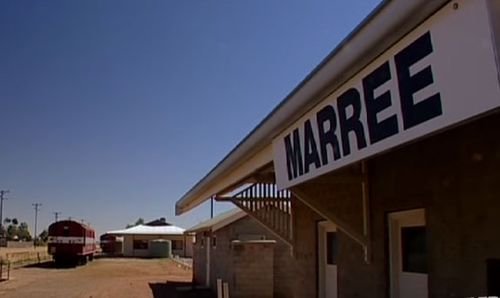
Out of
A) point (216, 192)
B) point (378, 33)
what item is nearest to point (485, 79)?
point (378, 33)

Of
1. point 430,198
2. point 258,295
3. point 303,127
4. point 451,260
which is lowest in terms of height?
point 258,295

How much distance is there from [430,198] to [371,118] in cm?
288

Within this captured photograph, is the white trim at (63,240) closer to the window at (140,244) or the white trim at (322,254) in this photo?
the window at (140,244)

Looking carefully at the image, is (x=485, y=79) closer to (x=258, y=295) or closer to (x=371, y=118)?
(x=371, y=118)

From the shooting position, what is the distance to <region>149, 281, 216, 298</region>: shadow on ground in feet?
78.9

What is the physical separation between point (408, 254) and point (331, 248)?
10.6 ft

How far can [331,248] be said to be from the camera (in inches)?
417

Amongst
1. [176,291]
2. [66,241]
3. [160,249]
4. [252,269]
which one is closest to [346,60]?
[252,269]

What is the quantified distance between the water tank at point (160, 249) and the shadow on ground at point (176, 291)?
38.7 metres

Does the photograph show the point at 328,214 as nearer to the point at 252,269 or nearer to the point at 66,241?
the point at 252,269

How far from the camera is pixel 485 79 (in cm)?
296

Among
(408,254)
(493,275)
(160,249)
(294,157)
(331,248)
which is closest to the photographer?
(493,275)

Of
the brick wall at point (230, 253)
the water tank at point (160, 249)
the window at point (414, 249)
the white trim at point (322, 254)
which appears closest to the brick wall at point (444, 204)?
the window at point (414, 249)

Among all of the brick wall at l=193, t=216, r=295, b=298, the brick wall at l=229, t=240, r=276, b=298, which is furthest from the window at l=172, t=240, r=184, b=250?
the brick wall at l=229, t=240, r=276, b=298
